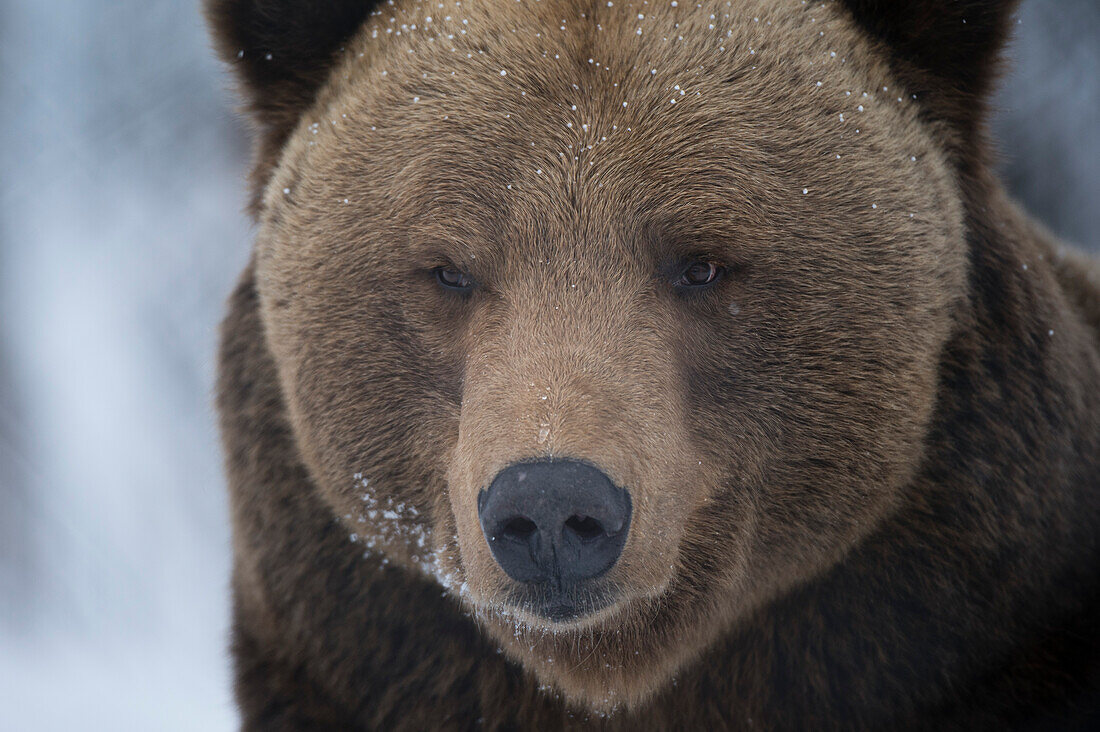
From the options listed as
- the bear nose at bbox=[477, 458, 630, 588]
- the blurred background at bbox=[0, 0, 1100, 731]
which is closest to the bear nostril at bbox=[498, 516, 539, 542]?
the bear nose at bbox=[477, 458, 630, 588]

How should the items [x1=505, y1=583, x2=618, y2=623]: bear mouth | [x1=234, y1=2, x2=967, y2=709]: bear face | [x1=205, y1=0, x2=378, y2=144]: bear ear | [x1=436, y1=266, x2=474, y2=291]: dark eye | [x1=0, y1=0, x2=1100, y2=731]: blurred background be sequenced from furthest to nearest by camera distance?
[x1=0, y1=0, x2=1100, y2=731]: blurred background, [x1=205, y1=0, x2=378, y2=144]: bear ear, [x1=436, y1=266, x2=474, y2=291]: dark eye, [x1=234, y1=2, x2=967, y2=709]: bear face, [x1=505, y1=583, x2=618, y2=623]: bear mouth

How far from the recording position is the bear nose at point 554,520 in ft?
6.27

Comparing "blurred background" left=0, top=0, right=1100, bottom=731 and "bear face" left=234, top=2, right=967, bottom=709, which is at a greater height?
"bear face" left=234, top=2, right=967, bottom=709

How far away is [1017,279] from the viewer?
252cm

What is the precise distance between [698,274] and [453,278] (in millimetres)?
545

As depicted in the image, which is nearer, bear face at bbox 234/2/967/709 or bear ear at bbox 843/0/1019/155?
bear face at bbox 234/2/967/709

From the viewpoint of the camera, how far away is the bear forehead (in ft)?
7.26

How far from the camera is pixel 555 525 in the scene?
6.32 ft

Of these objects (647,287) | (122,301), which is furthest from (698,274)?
(122,301)

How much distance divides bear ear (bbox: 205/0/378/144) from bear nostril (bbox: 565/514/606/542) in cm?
139

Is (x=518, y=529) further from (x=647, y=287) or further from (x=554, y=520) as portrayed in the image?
(x=647, y=287)

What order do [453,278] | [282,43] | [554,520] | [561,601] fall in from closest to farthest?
[554,520] < [561,601] < [453,278] < [282,43]

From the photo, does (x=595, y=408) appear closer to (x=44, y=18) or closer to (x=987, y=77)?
(x=987, y=77)

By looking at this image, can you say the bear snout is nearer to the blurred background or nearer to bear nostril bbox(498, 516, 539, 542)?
bear nostril bbox(498, 516, 539, 542)
